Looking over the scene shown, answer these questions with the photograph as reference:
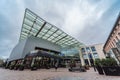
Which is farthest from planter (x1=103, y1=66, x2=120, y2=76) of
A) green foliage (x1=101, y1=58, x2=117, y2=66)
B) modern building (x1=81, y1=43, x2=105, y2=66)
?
modern building (x1=81, y1=43, x2=105, y2=66)

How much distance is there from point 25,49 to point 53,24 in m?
11.7

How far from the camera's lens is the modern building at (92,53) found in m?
31.9

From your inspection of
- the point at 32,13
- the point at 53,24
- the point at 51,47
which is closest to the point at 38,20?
the point at 32,13

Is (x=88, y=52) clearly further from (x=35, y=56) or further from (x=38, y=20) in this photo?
(x=38, y=20)

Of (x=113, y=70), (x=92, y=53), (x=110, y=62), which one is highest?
(x=92, y=53)

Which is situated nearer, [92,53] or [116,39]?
[116,39]

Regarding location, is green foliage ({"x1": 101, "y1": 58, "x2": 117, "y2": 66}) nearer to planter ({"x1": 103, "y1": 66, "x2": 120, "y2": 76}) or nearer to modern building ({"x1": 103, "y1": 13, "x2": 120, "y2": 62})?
planter ({"x1": 103, "y1": 66, "x2": 120, "y2": 76})

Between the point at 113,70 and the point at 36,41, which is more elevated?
the point at 36,41

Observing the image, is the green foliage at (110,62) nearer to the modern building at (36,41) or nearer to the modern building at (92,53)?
the modern building at (36,41)

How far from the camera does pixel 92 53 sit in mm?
33312

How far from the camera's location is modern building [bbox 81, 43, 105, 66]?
31947 mm

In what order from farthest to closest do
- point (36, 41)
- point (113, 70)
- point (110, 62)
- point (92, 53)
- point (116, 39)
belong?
point (92, 53)
point (36, 41)
point (116, 39)
point (110, 62)
point (113, 70)

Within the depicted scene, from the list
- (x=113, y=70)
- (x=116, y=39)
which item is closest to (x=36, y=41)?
(x=116, y=39)

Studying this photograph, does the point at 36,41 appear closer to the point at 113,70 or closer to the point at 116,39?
the point at 116,39
